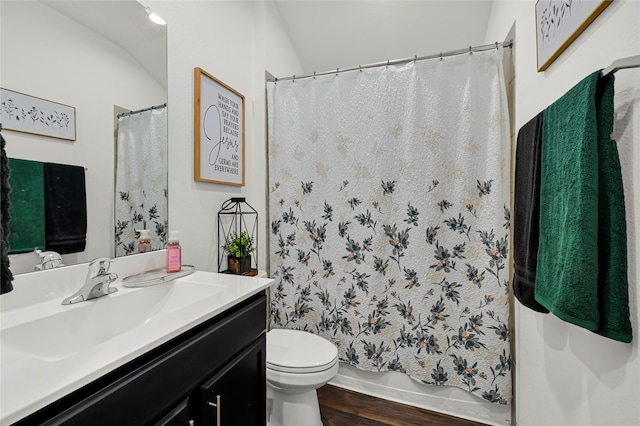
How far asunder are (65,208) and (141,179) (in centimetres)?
27

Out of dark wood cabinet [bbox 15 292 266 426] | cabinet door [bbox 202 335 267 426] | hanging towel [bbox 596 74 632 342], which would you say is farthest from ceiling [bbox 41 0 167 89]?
hanging towel [bbox 596 74 632 342]

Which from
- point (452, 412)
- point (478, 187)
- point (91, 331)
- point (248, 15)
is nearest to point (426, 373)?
point (452, 412)

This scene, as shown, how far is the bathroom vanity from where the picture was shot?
1.51ft

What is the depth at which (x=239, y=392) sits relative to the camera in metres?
0.87

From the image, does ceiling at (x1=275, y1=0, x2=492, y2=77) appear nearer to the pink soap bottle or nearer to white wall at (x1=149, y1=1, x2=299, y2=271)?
white wall at (x1=149, y1=1, x2=299, y2=271)

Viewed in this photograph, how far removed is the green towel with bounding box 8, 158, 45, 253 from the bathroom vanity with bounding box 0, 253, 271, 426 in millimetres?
118

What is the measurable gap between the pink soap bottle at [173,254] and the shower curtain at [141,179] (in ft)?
0.22

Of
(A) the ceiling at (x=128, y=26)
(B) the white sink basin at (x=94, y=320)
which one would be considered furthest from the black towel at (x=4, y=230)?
(A) the ceiling at (x=128, y=26)

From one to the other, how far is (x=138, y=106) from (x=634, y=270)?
1.54 m

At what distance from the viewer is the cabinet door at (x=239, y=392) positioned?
0.74m

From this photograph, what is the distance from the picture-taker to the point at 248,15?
1.75 metres

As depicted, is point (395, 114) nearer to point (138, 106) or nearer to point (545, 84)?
point (545, 84)

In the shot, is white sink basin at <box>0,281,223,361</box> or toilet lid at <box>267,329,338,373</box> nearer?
white sink basin at <box>0,281,223,361</box>

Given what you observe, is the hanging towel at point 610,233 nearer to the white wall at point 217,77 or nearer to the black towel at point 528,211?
the black towel at point 528,211
